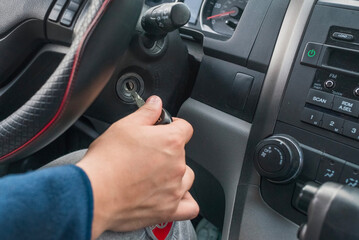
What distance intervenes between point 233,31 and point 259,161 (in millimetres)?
314

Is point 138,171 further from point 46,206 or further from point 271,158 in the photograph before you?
point 271,158

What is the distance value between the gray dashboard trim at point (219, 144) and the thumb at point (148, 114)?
24 centimetres

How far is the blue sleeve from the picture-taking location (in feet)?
1.24

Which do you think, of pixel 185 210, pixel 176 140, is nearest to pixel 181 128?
pixel 176 140

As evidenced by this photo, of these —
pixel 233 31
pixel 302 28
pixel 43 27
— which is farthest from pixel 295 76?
pixel 43 27

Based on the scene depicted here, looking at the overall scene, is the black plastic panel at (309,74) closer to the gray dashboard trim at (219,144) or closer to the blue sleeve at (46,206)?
the gray dashboard trim at (219,144)

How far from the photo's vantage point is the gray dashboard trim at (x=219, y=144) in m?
0.76

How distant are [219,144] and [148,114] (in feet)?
0.93

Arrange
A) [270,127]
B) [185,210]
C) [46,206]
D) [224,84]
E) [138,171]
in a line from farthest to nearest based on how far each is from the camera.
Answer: [224,84], [270,127], [185,210], [138,171], [46,206]

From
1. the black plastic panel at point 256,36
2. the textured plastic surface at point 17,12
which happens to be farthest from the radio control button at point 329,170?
the textured plastic surface at point 17,12

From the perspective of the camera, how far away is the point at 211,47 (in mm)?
839

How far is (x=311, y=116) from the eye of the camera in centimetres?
67

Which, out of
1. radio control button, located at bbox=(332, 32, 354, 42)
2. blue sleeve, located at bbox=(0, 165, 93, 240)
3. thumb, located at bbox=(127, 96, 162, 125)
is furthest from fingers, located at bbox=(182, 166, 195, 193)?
radio control button, located at bbox=(332, 32, 354, 42)

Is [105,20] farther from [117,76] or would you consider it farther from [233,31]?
[233,31]
